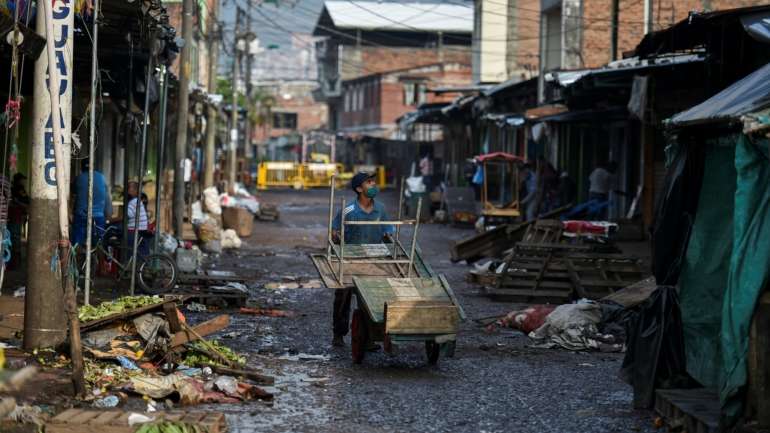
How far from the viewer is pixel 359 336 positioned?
1117cm

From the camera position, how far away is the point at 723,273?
9289mm

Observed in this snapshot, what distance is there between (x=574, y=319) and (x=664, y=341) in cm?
398

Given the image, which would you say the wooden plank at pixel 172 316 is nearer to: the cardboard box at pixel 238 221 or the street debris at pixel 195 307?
the street debris at pixel 195 307

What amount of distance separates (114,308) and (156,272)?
5.21 metres

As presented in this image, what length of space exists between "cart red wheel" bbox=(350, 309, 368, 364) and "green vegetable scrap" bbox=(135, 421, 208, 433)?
3.57 m

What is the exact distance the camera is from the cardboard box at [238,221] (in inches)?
1116

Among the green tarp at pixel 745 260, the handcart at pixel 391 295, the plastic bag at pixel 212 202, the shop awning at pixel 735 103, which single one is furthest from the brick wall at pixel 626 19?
the green tarp at pixel 745 260

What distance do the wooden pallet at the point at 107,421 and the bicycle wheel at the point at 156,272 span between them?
802 centimetres

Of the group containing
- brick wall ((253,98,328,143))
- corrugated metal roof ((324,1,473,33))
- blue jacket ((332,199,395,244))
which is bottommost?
blue jacket ((332,199,395,244))

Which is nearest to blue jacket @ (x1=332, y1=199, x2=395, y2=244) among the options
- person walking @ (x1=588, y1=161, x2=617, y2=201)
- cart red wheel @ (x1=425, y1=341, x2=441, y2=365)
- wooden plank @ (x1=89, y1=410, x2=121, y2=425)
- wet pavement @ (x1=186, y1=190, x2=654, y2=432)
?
wet pavement @ (x1=186, y1=190, x2=654, y2=432)

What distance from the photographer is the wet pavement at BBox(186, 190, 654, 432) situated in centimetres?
890

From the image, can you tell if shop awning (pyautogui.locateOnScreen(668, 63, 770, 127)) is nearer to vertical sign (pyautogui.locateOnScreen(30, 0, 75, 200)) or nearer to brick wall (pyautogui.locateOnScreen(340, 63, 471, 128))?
vertical sign (pyautogui.locateOnScreen(30, 0, 75, 200))

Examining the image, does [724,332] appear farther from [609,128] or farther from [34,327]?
[609,128]

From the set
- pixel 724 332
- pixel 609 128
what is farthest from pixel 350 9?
pixel 724 332
